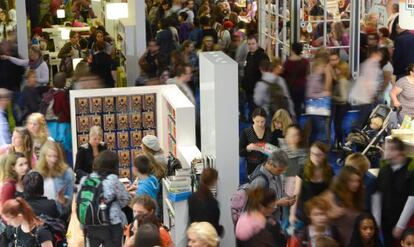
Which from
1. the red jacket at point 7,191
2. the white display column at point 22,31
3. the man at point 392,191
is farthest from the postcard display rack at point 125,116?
the white display column at point 22,31

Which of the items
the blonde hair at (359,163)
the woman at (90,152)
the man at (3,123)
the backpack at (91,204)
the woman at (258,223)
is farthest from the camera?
the man at (3,123)

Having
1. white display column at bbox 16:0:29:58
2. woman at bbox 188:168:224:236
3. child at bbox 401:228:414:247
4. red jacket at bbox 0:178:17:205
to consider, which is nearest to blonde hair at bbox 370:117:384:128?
woman at bbox 188:168:224:236

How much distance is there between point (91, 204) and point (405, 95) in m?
5.33

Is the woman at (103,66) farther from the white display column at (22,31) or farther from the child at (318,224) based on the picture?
the child at (318,224)

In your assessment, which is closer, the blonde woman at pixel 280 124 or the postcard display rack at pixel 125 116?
the blonde woman at pixel 280 124

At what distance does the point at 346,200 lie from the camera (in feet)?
25.7

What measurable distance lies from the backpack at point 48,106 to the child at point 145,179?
11.3 feet

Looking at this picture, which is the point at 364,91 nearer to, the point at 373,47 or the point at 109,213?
the point at 373,47

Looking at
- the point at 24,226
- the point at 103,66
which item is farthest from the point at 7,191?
the point at 103,66

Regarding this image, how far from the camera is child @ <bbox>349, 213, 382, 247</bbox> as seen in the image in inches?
287

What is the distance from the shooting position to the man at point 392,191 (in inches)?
321

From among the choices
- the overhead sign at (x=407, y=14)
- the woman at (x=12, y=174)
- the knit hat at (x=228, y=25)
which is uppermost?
the overhead sign at (x=407, y=14)

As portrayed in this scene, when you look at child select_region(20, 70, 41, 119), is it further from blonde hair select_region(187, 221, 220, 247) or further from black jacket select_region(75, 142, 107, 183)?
blonde hair select_region(187, 221, 220, 247)

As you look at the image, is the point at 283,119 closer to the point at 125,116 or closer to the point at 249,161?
the point at 249,161
